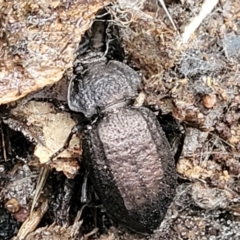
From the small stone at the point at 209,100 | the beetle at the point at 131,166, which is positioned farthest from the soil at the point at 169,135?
the beetle at the point at 131,166

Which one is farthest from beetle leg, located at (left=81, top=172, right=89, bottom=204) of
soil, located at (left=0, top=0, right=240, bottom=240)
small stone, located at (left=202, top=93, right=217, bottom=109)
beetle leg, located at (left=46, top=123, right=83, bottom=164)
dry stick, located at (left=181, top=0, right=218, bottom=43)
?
dry stick, located at (left=181, top=0, right=218, bottom=43)

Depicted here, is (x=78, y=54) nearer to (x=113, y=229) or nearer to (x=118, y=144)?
(x=118, y=144)

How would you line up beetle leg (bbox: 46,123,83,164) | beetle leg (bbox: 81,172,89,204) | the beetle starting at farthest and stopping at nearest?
1. beetle leg (bbox: 81,172,89,204)
2. beetle leg (bbox: 46,123,83,164)
3. the beetle

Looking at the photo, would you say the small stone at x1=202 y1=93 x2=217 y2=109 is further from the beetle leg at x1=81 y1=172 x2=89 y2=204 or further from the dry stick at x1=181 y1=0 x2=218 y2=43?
the beetle leg at x1=81 y1=172 x2=89 y2=204

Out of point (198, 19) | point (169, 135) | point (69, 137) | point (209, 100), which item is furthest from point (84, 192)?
point (198, 19)

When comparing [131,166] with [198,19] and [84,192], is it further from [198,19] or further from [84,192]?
[198,19]

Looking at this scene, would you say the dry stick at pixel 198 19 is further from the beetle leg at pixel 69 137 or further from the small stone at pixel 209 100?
the beetle leg at pixel 69 137
